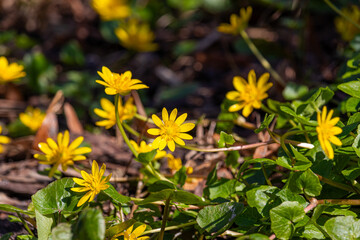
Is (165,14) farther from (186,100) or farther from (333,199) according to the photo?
(333,199)

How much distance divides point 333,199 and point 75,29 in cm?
309

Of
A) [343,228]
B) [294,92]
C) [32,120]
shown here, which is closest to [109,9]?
[32,120]

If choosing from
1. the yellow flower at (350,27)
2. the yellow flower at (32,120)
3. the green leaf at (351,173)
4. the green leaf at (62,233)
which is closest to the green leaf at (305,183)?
the green leaf at (351,173)

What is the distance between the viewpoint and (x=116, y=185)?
6.03 feet

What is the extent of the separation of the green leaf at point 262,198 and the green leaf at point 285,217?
3.8 inches

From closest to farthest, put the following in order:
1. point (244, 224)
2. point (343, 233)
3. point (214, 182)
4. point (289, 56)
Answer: point (343, 233) → point (244, 224) → point (214, 182) → point (289, 56)

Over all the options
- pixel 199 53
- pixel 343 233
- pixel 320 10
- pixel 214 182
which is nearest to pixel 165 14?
pixel 199 53

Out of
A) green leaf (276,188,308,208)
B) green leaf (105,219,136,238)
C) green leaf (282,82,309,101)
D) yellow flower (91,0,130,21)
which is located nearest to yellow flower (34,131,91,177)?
green leaf (105,219,136,238)

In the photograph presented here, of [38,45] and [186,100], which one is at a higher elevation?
[38,45]

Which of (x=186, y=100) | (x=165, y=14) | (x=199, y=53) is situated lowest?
(x=186, y=100)

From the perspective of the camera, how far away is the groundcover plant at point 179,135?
4.27 feet

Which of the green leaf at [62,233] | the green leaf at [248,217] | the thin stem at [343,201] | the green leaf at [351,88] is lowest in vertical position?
the green leaf at [248,217]

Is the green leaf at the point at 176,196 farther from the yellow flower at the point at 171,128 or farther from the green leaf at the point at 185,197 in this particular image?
the yellow flower at the point at 171,128

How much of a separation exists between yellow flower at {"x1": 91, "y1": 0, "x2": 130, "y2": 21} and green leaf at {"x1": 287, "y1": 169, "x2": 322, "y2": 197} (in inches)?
101
